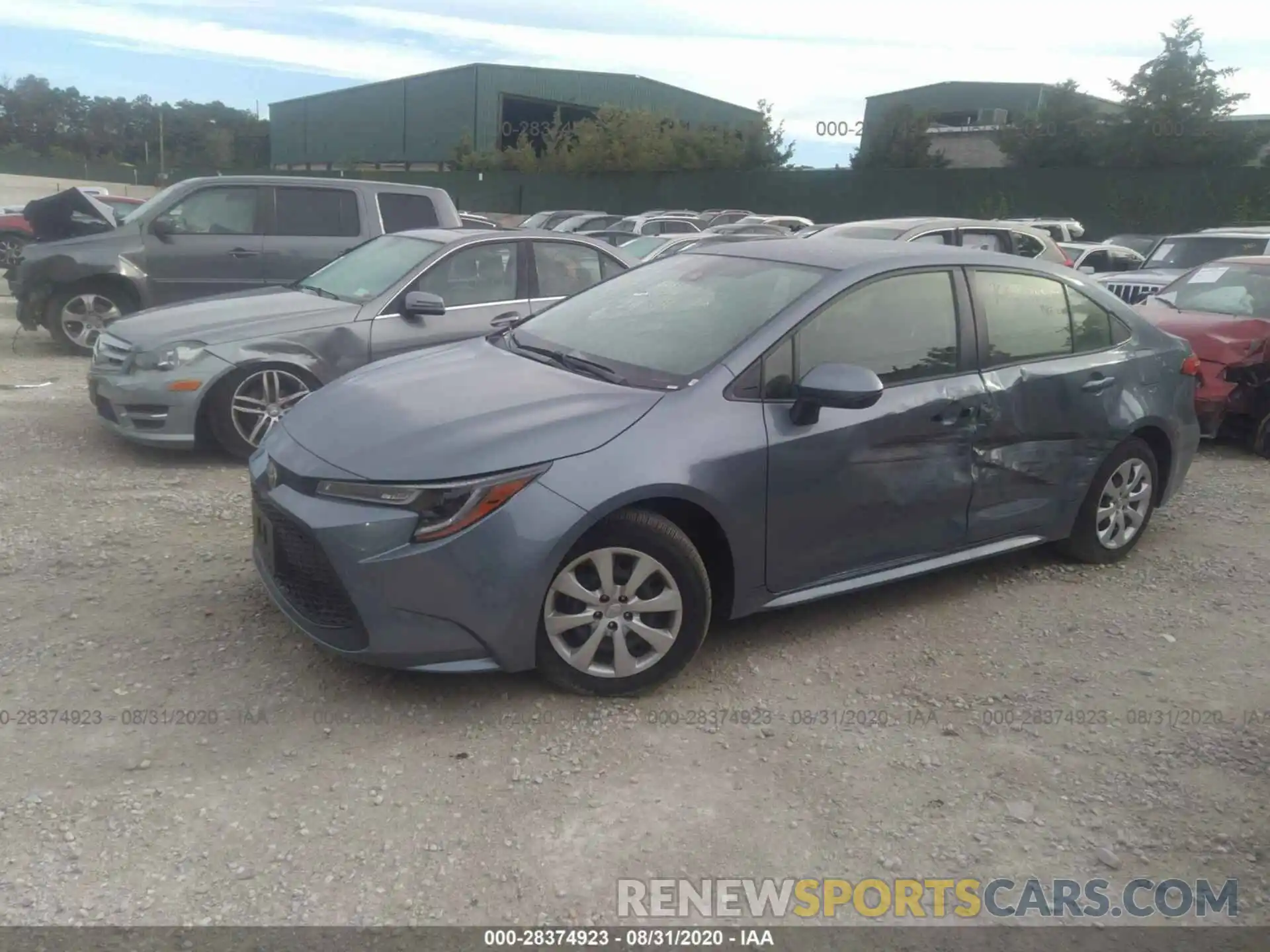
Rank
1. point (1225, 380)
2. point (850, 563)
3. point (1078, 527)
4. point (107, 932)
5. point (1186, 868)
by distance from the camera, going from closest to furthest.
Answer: point (107, 932) → point (1186, 868) → point (850, 563) → point (1078, 527) → point (1225, 380)

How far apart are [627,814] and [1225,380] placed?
6766 millimetres

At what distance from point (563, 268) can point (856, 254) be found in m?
3.47

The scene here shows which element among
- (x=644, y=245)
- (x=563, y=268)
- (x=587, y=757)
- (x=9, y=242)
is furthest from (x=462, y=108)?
(x=587, y=757)

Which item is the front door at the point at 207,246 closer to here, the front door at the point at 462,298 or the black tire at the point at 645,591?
the front door at the point at 462,298

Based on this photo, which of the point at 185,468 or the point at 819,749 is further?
the point at 185,468

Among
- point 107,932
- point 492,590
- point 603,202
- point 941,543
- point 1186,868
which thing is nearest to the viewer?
point 107,932

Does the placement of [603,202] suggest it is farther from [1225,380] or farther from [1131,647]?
[1131,647]

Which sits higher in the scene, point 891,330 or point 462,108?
point 462,108

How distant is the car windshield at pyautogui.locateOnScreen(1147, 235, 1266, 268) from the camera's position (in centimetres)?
1335

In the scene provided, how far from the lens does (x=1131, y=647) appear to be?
184 inches

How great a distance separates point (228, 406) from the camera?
6781 mm

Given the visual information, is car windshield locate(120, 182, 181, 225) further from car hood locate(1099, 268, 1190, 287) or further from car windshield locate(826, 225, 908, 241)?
car hood locate(1099, 268, 1190, 287)

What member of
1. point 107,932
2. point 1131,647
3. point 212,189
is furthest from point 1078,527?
point 212,189

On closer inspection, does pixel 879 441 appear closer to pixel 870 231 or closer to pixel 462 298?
pixel 462 298
